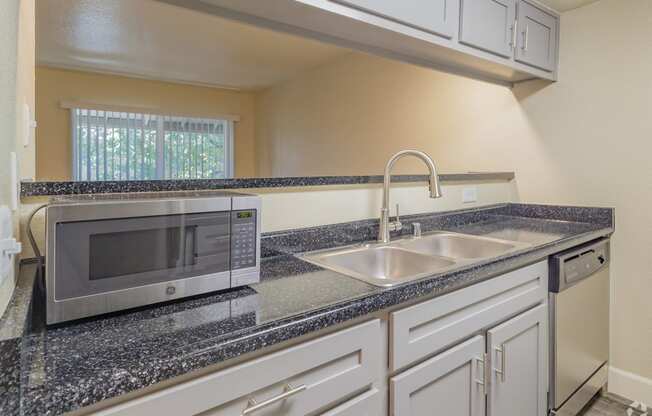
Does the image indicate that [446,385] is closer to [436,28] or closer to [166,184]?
[166,184]

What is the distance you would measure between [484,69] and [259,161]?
1.75 m

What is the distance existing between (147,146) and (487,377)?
2.47m

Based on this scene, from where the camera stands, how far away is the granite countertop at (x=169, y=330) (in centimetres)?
52

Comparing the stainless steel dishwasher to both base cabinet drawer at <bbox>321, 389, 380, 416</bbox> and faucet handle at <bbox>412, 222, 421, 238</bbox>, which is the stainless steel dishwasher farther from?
base cabinet drawer at <bbox>321, 389, 380, 416</bbox>

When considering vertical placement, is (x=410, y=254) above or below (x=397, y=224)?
below

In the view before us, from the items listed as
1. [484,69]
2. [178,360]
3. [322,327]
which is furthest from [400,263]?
[484,69]

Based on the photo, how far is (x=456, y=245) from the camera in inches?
68.9

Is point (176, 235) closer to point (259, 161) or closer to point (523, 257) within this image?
point (523, 257)

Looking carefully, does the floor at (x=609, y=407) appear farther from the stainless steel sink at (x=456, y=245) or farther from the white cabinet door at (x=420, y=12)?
the white cabinet door at (x=420, y=12)

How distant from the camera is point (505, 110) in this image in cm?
242

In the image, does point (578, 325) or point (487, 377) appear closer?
point (487, 377)

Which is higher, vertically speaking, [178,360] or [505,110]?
[505,110]

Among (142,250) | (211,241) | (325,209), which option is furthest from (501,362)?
(142,250)

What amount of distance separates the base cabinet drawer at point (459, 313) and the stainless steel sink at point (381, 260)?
6.8 inches
